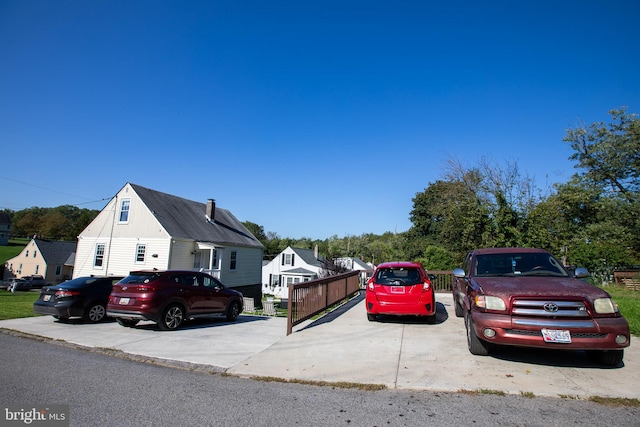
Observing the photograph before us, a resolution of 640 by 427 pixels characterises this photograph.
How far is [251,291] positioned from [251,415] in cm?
2751

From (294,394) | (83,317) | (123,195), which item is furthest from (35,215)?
(294,394)

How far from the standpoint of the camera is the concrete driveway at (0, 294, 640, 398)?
14.8 ft

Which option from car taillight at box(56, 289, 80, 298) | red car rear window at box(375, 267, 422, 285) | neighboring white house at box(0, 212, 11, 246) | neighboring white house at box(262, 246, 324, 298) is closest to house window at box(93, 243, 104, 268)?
car taillight at box(56, 289, 80, 298)

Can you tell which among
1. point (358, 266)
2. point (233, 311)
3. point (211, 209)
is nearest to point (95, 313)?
point (233, 311)

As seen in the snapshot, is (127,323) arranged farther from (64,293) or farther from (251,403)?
(251,403)

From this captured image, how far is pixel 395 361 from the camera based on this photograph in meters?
5.50

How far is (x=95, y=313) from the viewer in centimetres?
970

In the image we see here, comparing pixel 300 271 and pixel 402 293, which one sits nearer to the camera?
A: pixel 402 293

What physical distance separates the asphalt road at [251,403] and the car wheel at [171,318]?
3.39 metres

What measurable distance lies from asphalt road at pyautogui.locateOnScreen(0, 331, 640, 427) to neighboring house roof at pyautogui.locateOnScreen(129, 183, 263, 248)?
19.7 m

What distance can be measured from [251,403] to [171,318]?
5.68 metres

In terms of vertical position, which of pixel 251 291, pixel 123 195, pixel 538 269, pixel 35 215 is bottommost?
pixel 251 291

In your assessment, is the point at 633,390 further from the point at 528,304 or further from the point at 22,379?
the point at 22,379

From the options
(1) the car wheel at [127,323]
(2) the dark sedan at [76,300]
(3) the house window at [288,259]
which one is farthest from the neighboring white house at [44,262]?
(1) the car wheel at [127,323]
